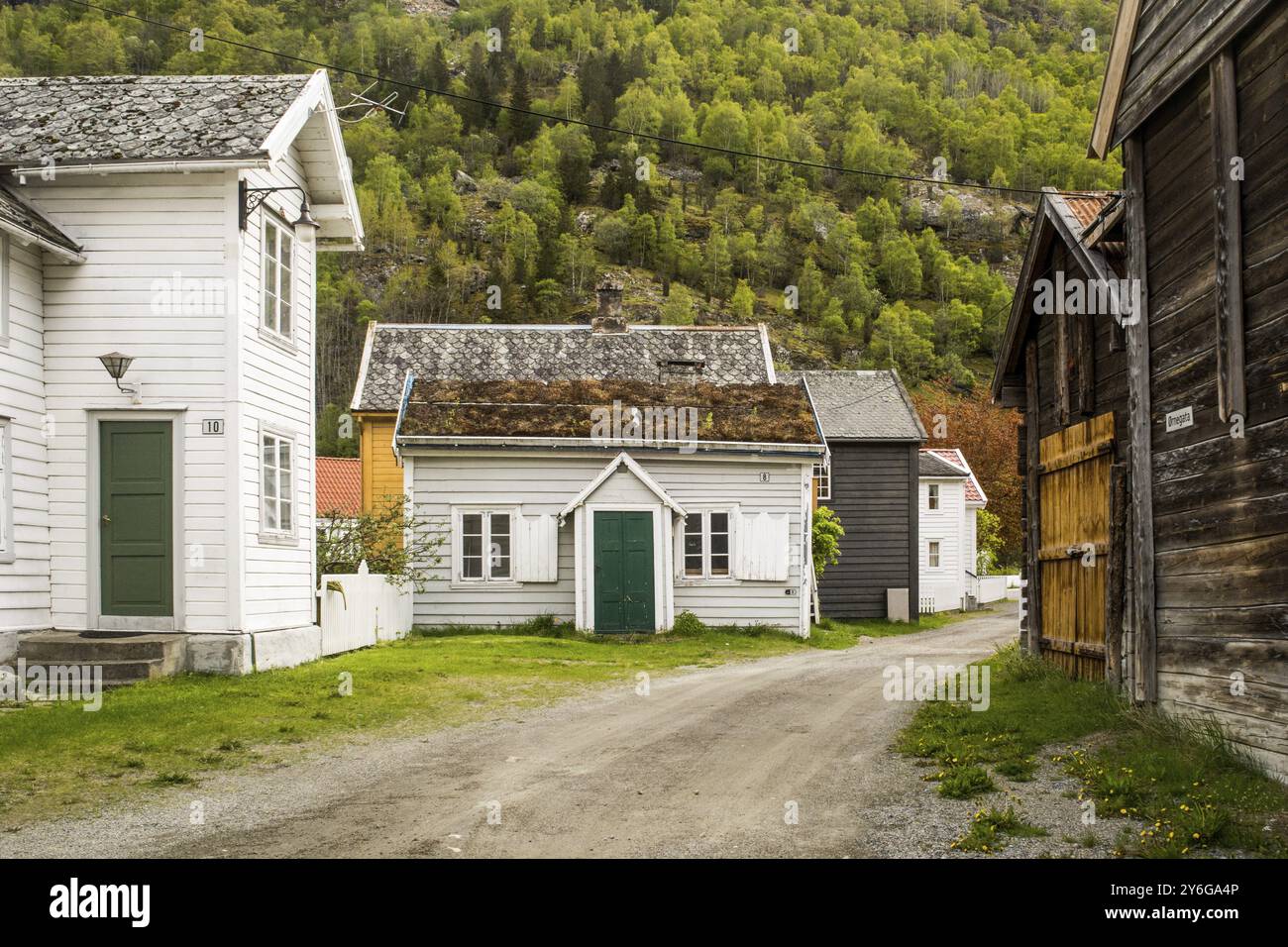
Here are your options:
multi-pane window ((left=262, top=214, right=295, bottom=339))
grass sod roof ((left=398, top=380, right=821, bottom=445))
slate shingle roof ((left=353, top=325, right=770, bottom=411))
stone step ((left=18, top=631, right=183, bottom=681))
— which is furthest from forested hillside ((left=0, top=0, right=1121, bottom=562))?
stone step ((left=18, top=631, right=183, bottom=681))

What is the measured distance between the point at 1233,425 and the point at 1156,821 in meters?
3.14

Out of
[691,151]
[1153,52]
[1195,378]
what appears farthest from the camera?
[691,151]

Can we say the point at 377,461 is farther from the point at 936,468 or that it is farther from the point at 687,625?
the point at 936,468

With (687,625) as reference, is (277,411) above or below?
above

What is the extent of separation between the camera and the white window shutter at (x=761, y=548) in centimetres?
2419

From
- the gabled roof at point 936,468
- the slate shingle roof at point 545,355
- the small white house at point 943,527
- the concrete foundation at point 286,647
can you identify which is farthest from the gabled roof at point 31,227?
the gabled roof at point 936,468

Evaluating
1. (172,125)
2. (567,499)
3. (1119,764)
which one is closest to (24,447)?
(172,125)

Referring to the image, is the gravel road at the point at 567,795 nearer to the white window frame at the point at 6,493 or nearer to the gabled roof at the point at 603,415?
the white window frame at the point at 6,493

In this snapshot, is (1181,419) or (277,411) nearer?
(1181,419)

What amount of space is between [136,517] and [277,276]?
12.9 ft

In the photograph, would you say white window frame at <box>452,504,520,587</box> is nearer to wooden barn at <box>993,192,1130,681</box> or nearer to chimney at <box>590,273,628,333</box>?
chimney at <box>590,273,628,333</box>

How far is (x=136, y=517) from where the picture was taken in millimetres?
15141

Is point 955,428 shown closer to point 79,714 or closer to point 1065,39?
point 79,714
